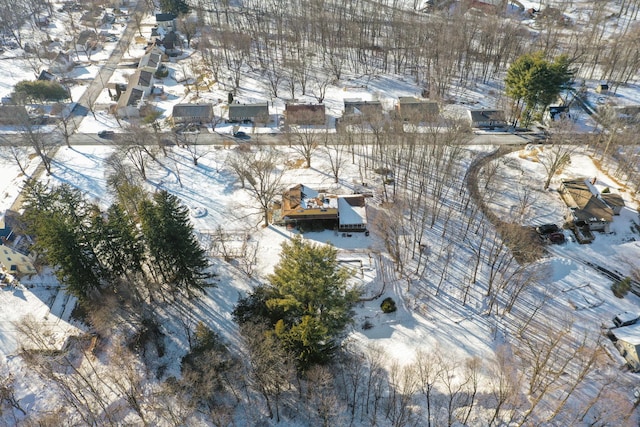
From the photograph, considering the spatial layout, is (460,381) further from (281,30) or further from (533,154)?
(281,30)

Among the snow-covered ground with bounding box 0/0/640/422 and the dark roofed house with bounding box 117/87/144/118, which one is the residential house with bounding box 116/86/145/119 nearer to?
the dark roofed house with bounding box 117/87/144/118

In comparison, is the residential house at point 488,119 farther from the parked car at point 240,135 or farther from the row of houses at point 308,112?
the parked car at point 240,135

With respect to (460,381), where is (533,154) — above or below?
above

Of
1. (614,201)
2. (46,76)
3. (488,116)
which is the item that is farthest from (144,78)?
(614,201)

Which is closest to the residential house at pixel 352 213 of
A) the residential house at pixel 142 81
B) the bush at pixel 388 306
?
the bush at pixel 388 306

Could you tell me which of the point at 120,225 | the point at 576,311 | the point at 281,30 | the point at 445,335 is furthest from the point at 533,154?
the point at 281,30

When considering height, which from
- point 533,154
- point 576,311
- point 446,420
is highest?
point 533,154

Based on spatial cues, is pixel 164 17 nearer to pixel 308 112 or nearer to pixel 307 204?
pixel 308 112
